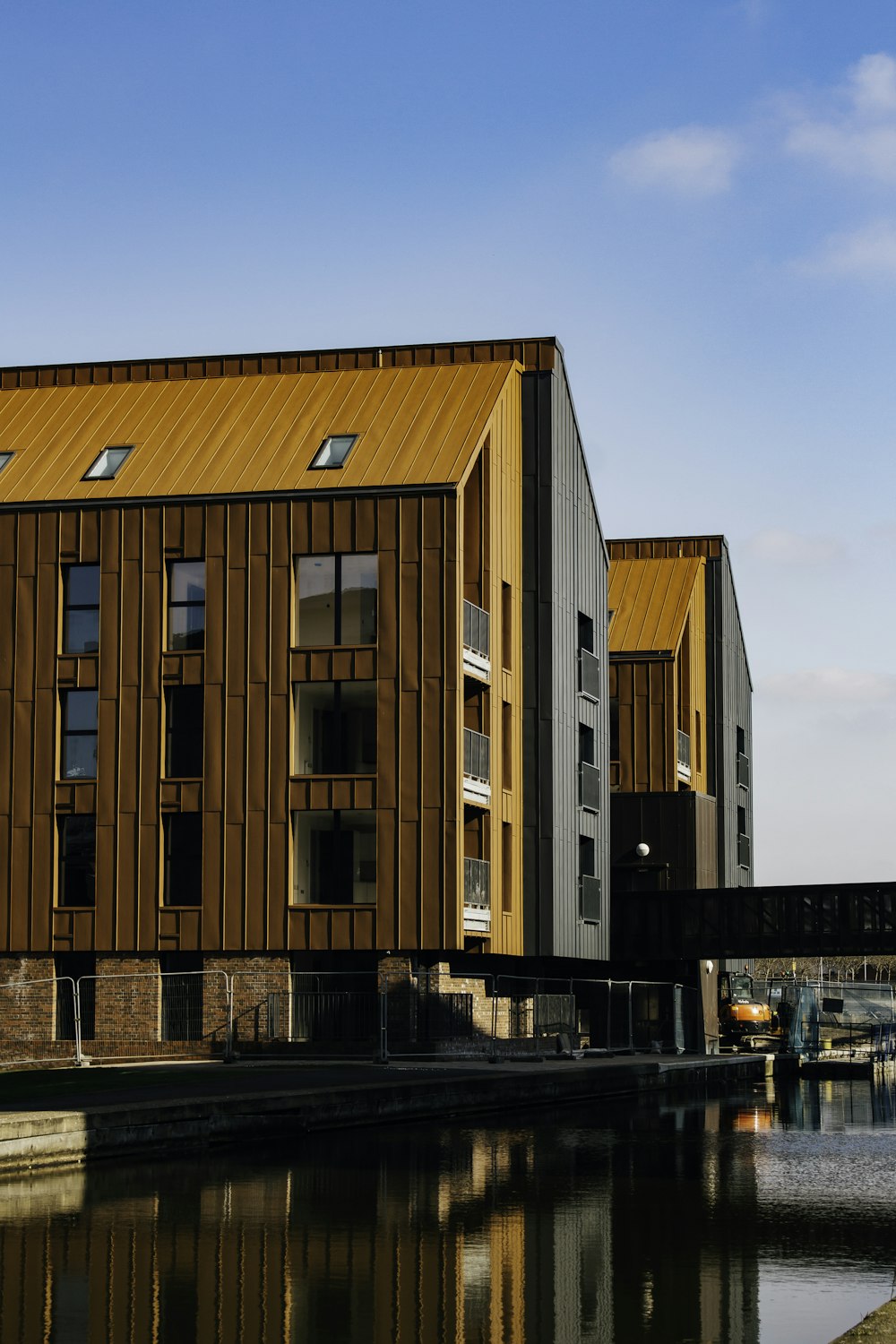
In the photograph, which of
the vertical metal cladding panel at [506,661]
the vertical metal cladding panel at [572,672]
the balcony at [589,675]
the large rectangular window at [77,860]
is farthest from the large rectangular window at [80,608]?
the balcony at [589,675]

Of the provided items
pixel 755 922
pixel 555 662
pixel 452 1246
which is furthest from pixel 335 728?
pixel 452 1246

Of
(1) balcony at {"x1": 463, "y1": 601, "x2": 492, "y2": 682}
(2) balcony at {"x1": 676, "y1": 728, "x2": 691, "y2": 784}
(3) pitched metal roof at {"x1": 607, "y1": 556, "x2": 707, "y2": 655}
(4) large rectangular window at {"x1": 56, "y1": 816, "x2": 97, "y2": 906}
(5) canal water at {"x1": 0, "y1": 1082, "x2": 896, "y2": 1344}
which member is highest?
(3) pitched metal roof at {"x1": 607, "y1": 556, "x2": 707, "y2": 655}

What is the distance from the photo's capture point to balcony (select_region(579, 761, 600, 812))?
5209cm

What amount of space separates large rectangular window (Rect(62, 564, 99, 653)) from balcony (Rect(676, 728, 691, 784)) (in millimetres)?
25736

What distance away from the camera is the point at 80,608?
44938mm

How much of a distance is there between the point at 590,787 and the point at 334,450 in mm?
12866

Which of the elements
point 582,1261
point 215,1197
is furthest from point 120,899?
point 582,1261

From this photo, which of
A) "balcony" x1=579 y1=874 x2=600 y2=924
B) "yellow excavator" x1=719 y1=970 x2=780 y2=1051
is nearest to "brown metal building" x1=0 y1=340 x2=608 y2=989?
"balcony" x1=579 y1=874 x2=600 y2=924

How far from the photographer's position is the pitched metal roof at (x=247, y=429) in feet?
147

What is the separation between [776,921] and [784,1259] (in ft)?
150

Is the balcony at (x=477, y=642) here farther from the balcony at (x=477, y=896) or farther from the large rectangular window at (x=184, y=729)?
the large rectangular window at (x=184, y=729)

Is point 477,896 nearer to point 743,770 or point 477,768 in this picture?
point 477,768

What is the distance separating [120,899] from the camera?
43.3m

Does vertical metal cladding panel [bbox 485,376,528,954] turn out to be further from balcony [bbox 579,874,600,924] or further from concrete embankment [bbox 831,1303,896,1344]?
concrete embankment [bbox 831,1303,896,1344]
